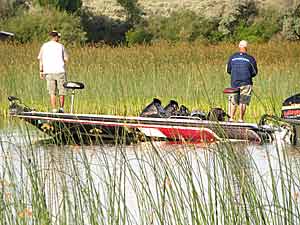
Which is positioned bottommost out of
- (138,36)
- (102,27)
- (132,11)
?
(138,36)

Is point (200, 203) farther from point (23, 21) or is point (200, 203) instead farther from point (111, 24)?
point (111, 24)

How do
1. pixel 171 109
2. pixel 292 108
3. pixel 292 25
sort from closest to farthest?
pixel 292 108
pixel 171 109
pixel 292 25

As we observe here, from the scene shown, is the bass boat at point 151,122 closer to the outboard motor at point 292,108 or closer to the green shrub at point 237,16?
the outboard motor at point 292,108

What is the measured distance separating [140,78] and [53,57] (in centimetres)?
435

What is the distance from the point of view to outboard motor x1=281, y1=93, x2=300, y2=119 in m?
15.2

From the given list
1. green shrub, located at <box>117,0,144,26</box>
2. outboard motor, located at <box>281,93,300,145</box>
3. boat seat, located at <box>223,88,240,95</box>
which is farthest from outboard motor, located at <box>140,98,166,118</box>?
green shrub, located at <box>117,0,144,26</box>

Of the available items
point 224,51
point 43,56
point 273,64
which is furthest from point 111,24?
point 43,56

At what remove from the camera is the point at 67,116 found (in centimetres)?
1538

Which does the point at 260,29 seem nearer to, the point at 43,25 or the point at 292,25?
the point at 292,25

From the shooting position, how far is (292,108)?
602 inches

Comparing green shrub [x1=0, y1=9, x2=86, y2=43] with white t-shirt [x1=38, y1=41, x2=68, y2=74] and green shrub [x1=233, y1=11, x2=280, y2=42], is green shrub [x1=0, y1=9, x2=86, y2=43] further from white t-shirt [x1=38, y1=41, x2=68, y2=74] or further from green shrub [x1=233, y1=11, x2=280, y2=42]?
white t-shirt [x1=38, y1=41, x2=68, y2=74]

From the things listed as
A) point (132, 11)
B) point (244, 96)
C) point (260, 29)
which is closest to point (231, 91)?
point (244, 96)

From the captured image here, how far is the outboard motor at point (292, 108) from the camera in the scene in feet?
49.9

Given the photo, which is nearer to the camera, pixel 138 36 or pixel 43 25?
pixel 43 25
